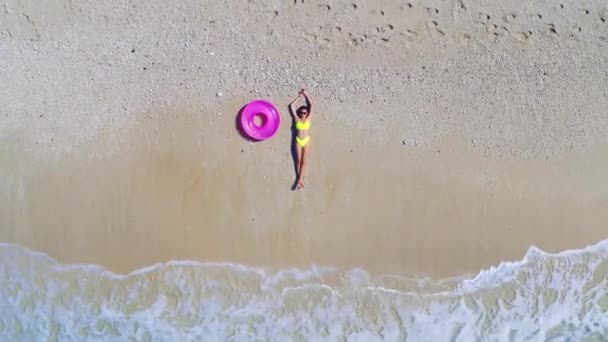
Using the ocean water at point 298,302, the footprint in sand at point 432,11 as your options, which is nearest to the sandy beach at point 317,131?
Result: the footprint in sand at point 432,11

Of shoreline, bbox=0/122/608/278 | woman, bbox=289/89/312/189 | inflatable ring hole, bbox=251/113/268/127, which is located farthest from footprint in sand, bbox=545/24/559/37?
inflatable ring hole, bbox=251/113/268/127

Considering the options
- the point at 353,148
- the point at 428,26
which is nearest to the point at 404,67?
the point at 428,26

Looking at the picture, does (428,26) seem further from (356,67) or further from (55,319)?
(55,319)

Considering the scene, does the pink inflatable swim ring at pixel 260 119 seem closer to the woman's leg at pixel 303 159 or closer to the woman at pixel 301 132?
the woman at pixel 301 132

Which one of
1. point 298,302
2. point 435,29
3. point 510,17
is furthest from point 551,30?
point 298,302

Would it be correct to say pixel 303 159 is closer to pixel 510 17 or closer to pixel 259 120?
pixel 259 120
